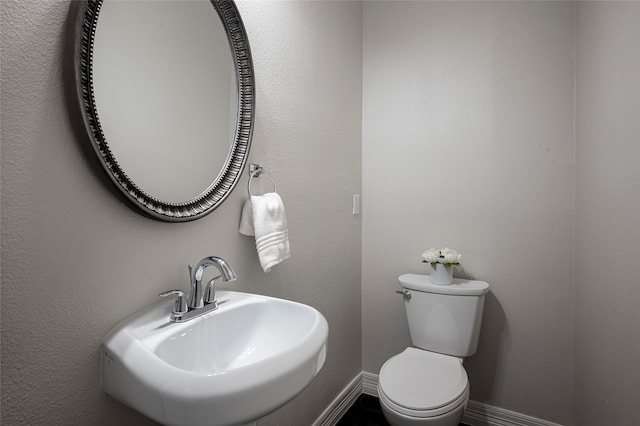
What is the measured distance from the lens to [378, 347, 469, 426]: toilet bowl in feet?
4.09

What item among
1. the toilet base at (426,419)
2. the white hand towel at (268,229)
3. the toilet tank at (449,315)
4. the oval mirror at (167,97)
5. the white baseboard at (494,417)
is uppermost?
the oval mirror at (167,97)

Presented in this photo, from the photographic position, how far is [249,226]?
1200 millimetres

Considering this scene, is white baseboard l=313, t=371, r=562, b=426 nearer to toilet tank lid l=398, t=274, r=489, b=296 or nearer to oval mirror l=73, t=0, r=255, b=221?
toilet tank lid l=398, t=274, r=489, b=296

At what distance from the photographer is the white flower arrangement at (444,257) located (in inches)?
66.4

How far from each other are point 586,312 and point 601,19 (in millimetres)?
1206

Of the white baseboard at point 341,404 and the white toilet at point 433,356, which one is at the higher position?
the white toilet at point 433,356

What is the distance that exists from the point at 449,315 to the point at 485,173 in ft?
2.51

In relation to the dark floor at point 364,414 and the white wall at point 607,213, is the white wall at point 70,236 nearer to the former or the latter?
the dark floor at point 364,414

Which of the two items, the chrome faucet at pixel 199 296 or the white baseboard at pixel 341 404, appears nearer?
the chrome faucet at pixel 199 296

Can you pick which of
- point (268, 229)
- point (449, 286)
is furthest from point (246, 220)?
point (449, 286)


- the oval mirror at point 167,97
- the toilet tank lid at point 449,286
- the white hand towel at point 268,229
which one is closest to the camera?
the oval mirror at point 167,97

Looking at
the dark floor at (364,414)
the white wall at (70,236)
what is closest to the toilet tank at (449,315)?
the dark floor at (364,414)

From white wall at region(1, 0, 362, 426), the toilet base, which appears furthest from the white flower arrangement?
white wall at region(1, 0, 362, 426)

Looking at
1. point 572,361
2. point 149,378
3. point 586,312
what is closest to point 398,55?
point 586,312
